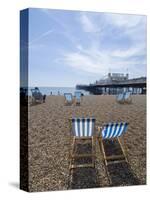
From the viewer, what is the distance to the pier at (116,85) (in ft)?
19.2

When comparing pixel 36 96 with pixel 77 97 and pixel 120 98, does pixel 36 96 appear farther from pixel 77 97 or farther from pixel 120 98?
pixel 120 98

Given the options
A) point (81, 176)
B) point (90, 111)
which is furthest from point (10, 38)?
point (81, 176)

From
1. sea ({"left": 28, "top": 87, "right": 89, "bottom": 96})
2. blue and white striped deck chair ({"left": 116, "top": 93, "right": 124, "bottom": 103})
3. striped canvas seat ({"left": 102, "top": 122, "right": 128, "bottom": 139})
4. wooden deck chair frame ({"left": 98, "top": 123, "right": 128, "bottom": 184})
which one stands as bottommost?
wooden deck chair frame ({"left": 98, "top": 123, "right": 128, "bottom": 184})

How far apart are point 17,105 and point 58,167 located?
922 mm

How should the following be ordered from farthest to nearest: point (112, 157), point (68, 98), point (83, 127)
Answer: point (112, 157)
point (83, 127)
point (68, 98)

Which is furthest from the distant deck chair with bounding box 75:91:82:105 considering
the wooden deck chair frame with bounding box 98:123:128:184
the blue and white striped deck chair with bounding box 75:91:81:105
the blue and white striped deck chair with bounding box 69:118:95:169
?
the wooden deck chair frame with bounding box 98:123:128:184

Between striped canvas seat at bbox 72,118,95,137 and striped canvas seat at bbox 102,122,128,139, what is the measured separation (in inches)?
6.6

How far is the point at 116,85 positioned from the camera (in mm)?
6016

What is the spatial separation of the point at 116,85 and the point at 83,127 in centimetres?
73

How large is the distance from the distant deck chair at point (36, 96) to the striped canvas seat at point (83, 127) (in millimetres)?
520

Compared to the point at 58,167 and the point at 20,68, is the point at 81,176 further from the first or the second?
the point at 20,68

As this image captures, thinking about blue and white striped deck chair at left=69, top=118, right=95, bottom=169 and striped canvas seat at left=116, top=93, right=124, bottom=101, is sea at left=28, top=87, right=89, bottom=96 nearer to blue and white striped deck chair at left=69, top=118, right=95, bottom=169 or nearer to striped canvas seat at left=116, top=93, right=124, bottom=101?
blue and white striped deck chair at left=69, top=118, right=95, bottom=169

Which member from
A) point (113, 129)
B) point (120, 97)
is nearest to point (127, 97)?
point (120, 97)

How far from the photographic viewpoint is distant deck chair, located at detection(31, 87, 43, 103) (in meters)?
5.52
